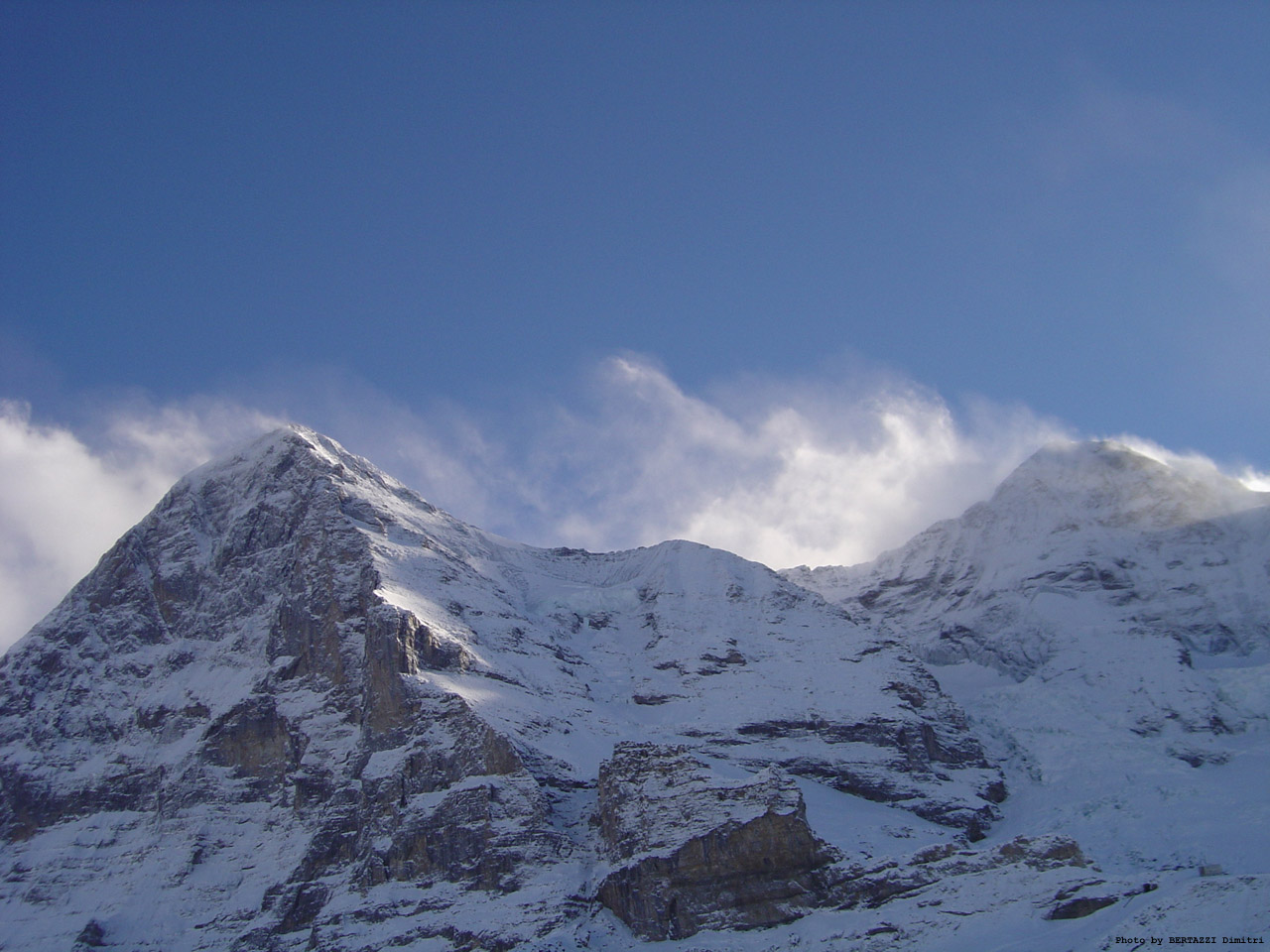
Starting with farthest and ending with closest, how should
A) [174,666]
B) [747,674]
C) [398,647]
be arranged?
[747,674] < [174,666] < [398,647]

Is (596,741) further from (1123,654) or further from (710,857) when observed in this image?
(1123,654)

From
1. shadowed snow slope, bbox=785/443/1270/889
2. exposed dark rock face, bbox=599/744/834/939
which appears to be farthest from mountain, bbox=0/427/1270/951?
shadowed snow slope, bbox=785/443/1270/889

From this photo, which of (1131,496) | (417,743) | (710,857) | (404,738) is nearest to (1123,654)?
(1131,496)

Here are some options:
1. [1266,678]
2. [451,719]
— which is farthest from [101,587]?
[1266,678]

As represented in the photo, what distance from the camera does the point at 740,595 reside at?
164 m

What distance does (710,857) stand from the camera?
83.4 m

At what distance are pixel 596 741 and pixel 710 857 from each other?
3469 cm

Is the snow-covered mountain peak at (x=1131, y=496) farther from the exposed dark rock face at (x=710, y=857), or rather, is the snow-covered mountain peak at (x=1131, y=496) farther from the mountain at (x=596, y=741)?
the exposed dark rock face at (x=710, y=857)

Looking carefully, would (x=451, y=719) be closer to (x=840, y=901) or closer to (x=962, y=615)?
(x=840, y=901)

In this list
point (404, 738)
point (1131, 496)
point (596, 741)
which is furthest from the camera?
point (1131, 496)

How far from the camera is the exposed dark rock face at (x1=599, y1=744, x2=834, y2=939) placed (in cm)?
8069

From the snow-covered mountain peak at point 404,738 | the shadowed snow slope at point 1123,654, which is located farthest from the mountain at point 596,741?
the shadowed snow slope at point 1123,654

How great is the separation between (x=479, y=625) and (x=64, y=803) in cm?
4876

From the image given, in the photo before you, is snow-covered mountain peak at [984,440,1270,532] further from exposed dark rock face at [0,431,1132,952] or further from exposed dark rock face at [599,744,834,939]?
exposed dark rock face at [599,744,834,939]
